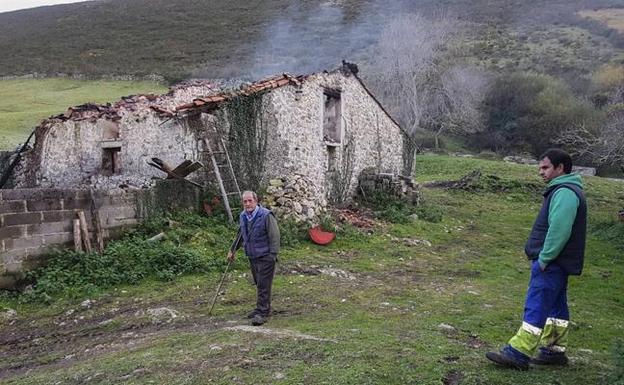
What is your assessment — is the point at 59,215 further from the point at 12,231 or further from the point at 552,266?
the point at 552,266

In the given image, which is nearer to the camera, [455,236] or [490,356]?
[490,356]

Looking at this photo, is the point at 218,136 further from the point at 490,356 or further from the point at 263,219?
the point at 490,356

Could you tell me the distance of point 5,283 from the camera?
313 inches

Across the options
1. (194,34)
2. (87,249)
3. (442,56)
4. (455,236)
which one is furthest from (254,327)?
(194,34)

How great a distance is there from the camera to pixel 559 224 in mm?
4148

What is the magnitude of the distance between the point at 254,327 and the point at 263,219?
128 centimetres

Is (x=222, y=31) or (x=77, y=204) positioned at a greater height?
(x=222, y=31)

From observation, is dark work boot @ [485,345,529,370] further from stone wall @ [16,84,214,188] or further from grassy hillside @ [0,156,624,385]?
stone wall @ [16,84,214,188]

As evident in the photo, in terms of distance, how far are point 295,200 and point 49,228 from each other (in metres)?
5.04

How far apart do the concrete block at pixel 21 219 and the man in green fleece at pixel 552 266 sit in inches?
283

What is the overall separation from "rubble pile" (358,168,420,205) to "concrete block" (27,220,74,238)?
380 inches

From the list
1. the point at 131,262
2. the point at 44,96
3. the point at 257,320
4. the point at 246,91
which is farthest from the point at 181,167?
the point at 44,96

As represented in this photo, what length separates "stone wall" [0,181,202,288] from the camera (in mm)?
8094

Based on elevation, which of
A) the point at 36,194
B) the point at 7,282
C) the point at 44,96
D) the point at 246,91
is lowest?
the point at 7,282
